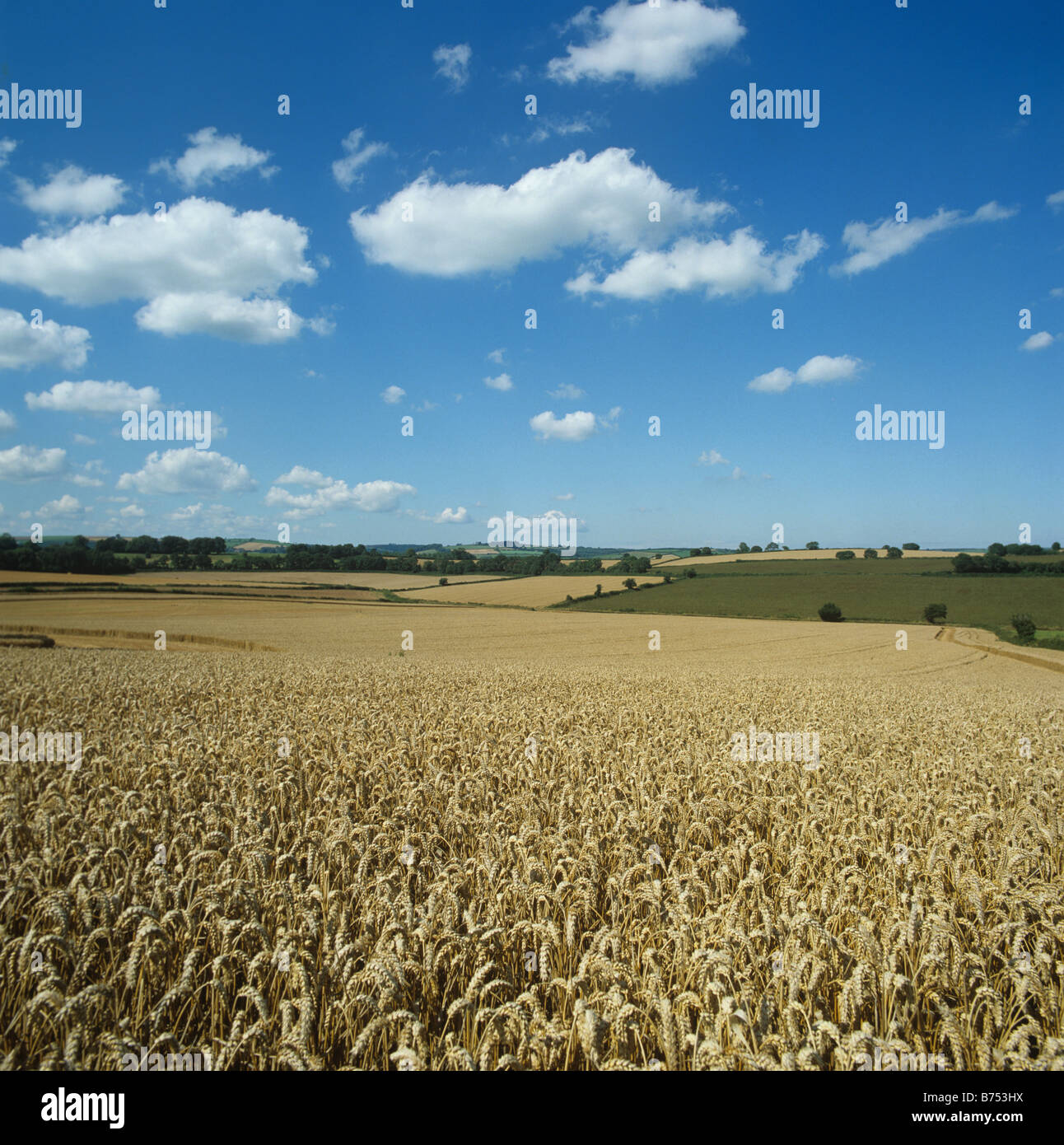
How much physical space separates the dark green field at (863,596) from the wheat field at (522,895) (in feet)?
212

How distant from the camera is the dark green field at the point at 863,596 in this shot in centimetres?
6675

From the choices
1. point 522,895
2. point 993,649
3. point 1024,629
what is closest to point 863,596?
point 1024,629

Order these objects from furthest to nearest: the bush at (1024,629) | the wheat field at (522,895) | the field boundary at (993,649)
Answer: the bush at (1024,629), the field boundary at (993,649), the wheat field at (522,895)

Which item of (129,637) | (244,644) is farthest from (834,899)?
(129,637)

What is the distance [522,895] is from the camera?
11.9 feet

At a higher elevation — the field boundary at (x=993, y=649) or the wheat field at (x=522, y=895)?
the wheat field at (x=522, y=895)

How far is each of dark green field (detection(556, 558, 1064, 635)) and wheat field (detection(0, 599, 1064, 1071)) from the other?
212ft

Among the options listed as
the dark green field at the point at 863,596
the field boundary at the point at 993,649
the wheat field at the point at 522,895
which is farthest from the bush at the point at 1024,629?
the wheat field at the point at 522,895

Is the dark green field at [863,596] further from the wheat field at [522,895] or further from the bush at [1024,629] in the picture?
the wheat field at [522,895]

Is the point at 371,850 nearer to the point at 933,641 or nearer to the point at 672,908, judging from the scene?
the point at 672,908

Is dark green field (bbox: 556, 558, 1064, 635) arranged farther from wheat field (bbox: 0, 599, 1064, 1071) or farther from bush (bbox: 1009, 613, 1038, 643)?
wheat field (bbox: 0, 599, 1064, 1071)

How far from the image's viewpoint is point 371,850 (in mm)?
4422

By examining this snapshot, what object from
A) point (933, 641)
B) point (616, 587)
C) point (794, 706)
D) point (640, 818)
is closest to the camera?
point (640, 818)
